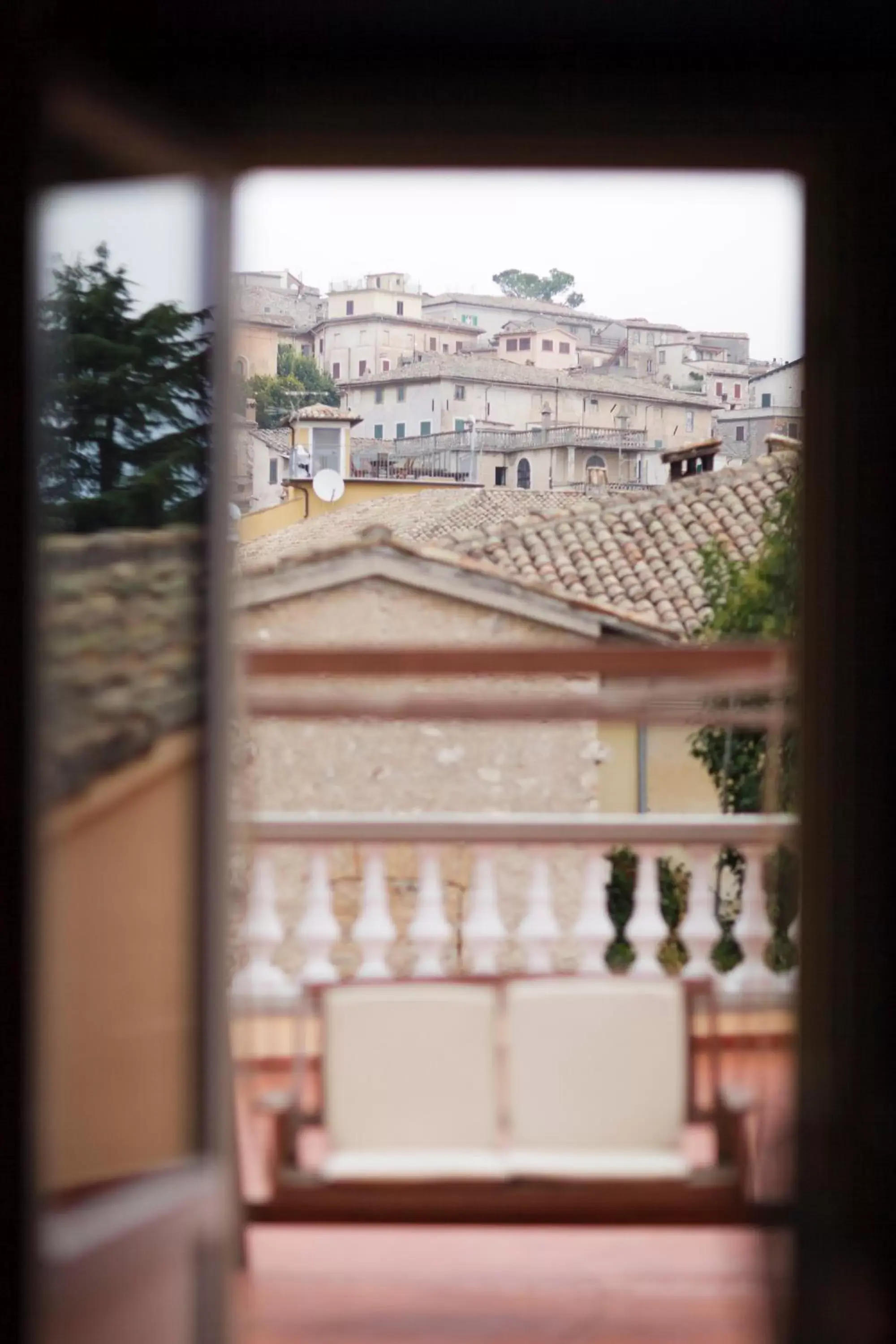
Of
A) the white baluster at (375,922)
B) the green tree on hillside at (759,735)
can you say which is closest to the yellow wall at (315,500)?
the green tree on hillside at (759,735)

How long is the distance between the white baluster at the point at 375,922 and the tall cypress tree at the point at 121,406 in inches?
61.3

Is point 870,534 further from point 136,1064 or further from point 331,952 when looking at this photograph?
point 331,952

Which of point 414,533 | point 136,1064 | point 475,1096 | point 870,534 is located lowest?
point 475,1096

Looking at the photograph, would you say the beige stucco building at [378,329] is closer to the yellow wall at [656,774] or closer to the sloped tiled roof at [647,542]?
the sloped tiled roof at [647,542]

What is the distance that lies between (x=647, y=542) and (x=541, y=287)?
10.5ft

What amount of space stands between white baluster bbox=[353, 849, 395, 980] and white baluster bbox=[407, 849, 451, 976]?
0.06 meters

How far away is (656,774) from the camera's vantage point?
9.34 m

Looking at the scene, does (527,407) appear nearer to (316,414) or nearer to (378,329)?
(378,329)

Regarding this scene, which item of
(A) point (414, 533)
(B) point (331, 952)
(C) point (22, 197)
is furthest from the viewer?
(A) point (414, 533)

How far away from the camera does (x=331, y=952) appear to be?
2971 mm

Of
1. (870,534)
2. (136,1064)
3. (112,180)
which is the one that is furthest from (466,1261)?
(112,180)

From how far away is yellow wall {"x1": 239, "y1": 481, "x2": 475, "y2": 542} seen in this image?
34.7ft

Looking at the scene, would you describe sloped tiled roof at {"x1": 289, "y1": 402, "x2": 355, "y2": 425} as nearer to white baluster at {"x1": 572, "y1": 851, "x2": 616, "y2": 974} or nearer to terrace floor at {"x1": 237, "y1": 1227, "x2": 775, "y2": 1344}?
white baluster at {"x1": 572, "y1": 851, "x2": 616, "y2": 974}

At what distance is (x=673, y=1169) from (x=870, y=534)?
124cm
